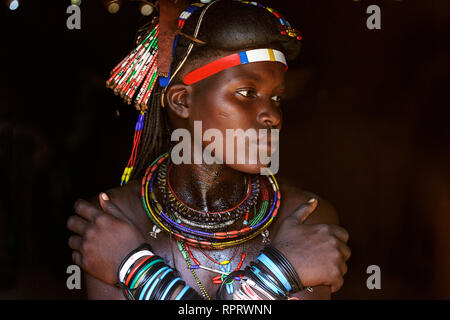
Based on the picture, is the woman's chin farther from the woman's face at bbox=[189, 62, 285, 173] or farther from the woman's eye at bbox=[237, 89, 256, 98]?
the woman's eye at bbox=[237, 89, 256, 98]

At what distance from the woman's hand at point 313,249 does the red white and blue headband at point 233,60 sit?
75 centimetres

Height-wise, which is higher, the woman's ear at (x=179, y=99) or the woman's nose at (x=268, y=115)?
the woman's ear at (x=179, y=99)

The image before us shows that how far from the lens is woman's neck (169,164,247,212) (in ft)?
9.35

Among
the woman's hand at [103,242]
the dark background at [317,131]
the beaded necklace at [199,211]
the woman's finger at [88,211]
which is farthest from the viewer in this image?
the dark background at [317,131]

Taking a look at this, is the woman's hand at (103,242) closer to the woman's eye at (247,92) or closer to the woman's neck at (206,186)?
the woman's neck at (206,186)

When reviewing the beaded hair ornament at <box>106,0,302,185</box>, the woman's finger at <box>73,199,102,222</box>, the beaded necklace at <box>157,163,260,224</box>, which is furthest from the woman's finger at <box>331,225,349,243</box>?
the woman's finger at <box>73,199,102,222</box>

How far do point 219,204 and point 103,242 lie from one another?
62 cm

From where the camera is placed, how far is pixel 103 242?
8.38 feet

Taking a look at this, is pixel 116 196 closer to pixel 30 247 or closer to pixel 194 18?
pixel 194 18

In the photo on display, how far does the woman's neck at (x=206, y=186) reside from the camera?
2850mm

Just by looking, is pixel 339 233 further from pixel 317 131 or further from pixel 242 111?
pixel 317 131

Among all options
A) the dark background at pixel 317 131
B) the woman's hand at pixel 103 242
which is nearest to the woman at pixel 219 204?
the woman's hand at pixel 103 242

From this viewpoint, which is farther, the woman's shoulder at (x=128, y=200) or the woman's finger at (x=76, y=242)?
the woman's shoulder at (x=128, y=200)

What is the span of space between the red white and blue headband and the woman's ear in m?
0.07
